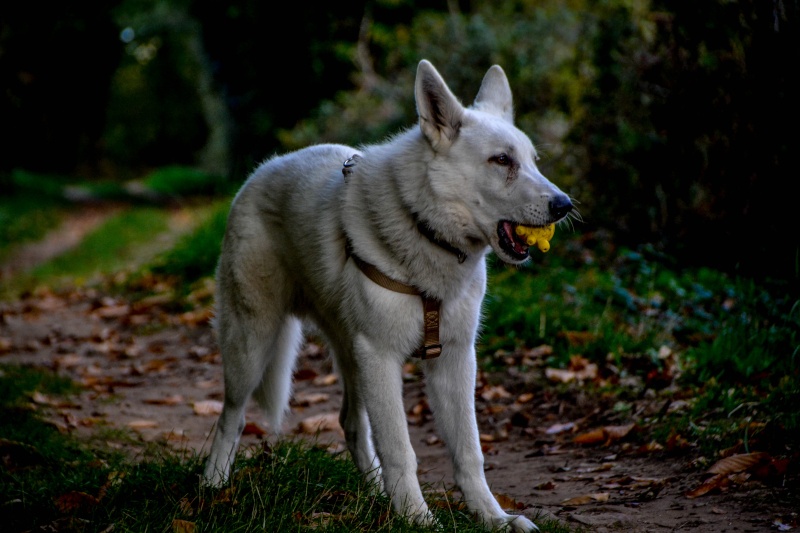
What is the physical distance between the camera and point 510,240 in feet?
11.0

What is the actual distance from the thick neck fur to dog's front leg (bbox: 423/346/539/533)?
34 centimetres

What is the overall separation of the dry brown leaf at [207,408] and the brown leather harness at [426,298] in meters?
2.50

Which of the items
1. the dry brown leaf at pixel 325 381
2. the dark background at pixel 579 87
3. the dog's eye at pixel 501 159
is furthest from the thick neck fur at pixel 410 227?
the dry brown leaf at pixel 325 381

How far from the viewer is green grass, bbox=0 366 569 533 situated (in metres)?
3.11

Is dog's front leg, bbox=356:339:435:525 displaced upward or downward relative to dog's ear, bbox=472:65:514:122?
downward

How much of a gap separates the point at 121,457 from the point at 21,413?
113cm

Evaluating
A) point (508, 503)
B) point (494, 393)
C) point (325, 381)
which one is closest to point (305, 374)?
point (325, 381)

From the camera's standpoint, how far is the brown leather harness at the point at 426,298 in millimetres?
3406

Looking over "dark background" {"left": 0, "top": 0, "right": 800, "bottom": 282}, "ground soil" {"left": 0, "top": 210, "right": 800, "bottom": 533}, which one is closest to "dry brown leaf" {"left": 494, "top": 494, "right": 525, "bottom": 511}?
"ground soil" {"left": 0, "top": 210, "right": 800, "bottom": 533}

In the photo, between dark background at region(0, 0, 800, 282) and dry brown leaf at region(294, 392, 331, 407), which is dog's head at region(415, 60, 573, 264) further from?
dry brown leaf at region(294, 392, 331, 407)

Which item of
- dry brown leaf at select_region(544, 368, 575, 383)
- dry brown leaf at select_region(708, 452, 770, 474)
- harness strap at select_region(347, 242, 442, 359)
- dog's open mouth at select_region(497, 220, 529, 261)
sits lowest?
dry brown leaf at select_region(544, 368, 575, 383)

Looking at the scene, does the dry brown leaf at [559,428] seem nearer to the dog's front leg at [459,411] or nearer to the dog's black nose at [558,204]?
the dog's front leg at [459,411]

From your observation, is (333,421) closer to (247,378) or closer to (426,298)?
(247,378)

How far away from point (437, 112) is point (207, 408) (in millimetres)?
3044
